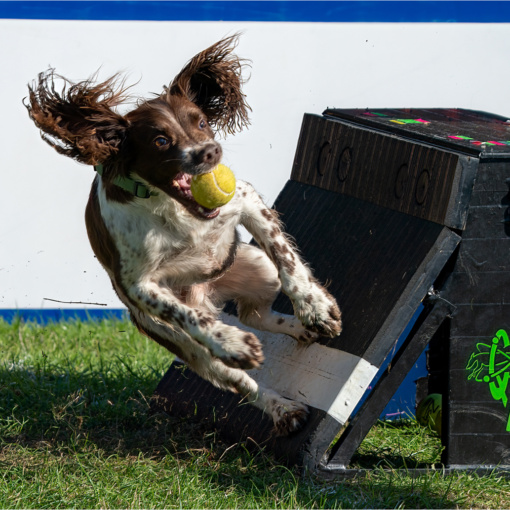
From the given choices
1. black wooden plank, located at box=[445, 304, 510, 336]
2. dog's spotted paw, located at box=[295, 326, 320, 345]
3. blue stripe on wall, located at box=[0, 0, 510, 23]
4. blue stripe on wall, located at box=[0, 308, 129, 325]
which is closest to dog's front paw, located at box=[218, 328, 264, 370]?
dog's spotted paw, located at box=[295, 326, 320, 345]

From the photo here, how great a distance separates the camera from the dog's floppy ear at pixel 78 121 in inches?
132

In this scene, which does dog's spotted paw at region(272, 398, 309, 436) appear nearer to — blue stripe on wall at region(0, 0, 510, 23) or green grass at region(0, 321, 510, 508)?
green grass at region(0, 321, 510, 508)

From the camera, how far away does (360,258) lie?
12.3ft

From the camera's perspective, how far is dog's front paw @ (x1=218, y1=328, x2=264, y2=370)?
3361mm

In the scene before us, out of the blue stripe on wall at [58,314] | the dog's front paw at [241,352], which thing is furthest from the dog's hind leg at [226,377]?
the blue stripe on wall at [58,314]

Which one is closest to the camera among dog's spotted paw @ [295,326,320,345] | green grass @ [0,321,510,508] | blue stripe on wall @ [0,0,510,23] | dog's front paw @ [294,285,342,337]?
green grass @ [0,321,510,508]

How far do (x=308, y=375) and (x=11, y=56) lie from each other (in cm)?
288

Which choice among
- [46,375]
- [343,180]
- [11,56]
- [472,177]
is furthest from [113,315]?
[472,177]

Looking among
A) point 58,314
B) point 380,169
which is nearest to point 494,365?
point 380,169

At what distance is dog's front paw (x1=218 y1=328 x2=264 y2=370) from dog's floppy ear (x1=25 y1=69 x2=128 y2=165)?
886mm

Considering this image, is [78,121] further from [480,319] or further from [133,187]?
[480,319]

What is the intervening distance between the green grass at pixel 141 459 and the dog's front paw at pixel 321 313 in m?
0.59

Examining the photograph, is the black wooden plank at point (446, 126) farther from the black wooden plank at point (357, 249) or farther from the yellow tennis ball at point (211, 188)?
the yellow tennis ball at point (211, 188)

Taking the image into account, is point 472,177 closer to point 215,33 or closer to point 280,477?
point 280,477
